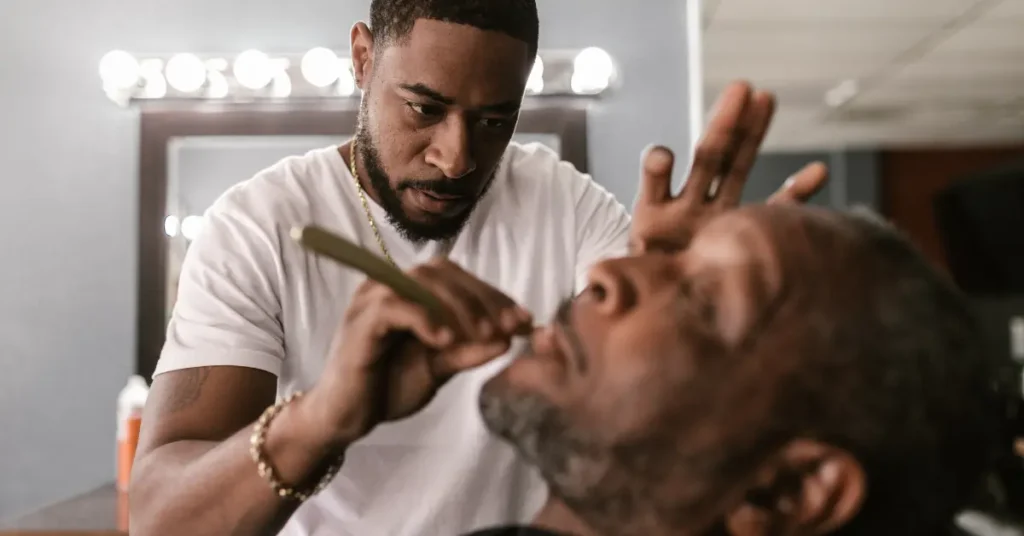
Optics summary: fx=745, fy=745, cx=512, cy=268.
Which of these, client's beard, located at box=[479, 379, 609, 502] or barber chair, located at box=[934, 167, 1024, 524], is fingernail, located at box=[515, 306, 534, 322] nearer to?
client's beard, located at box=[479, 379, 609, 502]

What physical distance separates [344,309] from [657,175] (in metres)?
0.36

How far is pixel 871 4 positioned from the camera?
1.65 m

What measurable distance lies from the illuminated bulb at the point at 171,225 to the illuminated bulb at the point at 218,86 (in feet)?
0.78

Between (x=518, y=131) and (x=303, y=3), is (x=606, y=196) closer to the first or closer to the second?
(x=518, y=131)

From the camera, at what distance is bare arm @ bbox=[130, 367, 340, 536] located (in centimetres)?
55

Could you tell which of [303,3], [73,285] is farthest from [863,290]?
[73,285]

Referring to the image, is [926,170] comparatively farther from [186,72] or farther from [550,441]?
→ [186,72]

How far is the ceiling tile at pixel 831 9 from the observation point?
5.18 feet

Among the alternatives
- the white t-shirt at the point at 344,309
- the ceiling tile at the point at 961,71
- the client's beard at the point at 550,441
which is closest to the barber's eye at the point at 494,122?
the white t-shirt at the point at 344,309

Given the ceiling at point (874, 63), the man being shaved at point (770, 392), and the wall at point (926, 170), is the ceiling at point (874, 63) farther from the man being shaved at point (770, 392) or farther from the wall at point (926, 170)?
the man being shaved at point (770, 392)

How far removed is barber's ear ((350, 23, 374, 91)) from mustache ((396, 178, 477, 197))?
0.14 meters

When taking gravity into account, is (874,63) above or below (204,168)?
above

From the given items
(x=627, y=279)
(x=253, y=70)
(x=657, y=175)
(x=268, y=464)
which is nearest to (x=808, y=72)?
(x=253, y=70)

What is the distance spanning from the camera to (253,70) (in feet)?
4.51
